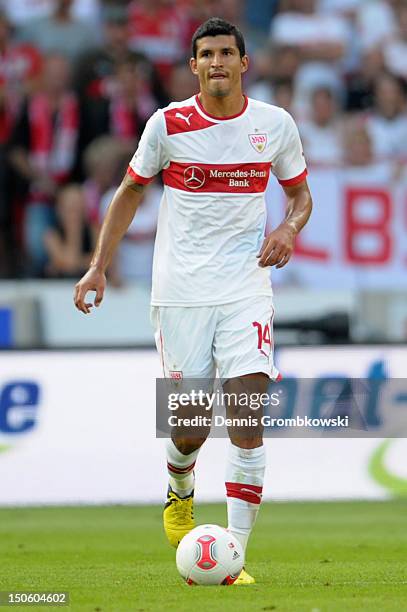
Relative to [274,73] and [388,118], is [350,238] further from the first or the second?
[274,73]

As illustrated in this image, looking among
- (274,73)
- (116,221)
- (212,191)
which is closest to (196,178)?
(212,191)

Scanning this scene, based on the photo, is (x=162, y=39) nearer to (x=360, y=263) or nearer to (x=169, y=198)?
(x=360, y=263)

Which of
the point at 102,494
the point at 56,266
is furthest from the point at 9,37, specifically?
the point at 102,494

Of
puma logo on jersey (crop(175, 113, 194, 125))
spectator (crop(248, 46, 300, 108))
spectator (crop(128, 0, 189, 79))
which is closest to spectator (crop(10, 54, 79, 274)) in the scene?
spectator (crop(128, 0, 189, 79))

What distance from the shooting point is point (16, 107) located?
14039 mm

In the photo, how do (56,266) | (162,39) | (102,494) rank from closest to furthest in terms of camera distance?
(102,494)
(56,266)
(162,39)

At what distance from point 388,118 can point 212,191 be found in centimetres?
851

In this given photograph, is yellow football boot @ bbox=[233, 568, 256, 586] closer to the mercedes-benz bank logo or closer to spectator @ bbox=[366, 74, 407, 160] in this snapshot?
the mercedes-benz bank logo

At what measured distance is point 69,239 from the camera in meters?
13.3

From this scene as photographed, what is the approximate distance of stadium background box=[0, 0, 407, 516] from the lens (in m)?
11.4

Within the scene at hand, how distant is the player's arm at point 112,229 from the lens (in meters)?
6.86

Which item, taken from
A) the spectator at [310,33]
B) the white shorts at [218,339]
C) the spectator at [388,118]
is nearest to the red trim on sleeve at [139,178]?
the white shorts at [218,339]

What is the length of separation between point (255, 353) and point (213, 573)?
1097 mm

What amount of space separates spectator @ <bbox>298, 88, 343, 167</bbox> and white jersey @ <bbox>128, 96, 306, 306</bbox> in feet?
24.0
